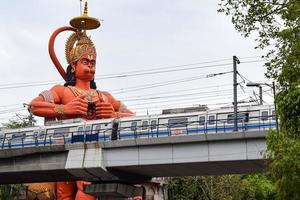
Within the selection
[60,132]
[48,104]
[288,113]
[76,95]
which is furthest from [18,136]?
[288,113]

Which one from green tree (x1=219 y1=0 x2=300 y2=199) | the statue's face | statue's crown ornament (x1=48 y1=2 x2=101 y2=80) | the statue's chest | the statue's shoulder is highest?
statue's crown ornament (x1=48 y1=2 x2=101 y2=80)

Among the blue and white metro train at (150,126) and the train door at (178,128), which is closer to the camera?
the blue and white metro train at (150,126)

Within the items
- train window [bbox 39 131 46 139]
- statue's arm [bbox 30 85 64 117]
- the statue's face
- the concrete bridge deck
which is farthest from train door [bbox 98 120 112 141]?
the statue's face

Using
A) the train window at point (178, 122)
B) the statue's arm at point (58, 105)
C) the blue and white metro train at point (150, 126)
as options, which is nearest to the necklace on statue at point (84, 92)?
the statue's arm at point (58, 105)

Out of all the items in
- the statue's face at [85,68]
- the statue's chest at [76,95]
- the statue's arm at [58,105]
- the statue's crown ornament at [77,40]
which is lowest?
the statue's arm at [58,105]

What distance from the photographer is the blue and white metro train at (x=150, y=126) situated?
30.0 meters

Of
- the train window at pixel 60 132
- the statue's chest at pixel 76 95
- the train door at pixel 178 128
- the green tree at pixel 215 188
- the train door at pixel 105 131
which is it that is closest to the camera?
the train door at pixel 178 128

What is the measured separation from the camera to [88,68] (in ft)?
140

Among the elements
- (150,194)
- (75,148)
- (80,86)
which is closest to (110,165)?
(75,148)

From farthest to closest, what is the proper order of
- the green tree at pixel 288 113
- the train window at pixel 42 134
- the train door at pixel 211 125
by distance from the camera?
the train window at pixel 42 134
the train door at pixel 211 125
the green tree at pixel 288 113

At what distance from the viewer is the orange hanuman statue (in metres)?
39.7

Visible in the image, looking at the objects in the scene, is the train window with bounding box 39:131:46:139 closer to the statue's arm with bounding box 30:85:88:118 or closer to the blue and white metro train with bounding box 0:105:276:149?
the blue and white metro train with bounding box 0:105:276:149

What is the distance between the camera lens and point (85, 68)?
42500mm

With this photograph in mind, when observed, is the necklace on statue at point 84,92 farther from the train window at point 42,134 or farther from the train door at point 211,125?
the train door at point 211,125
